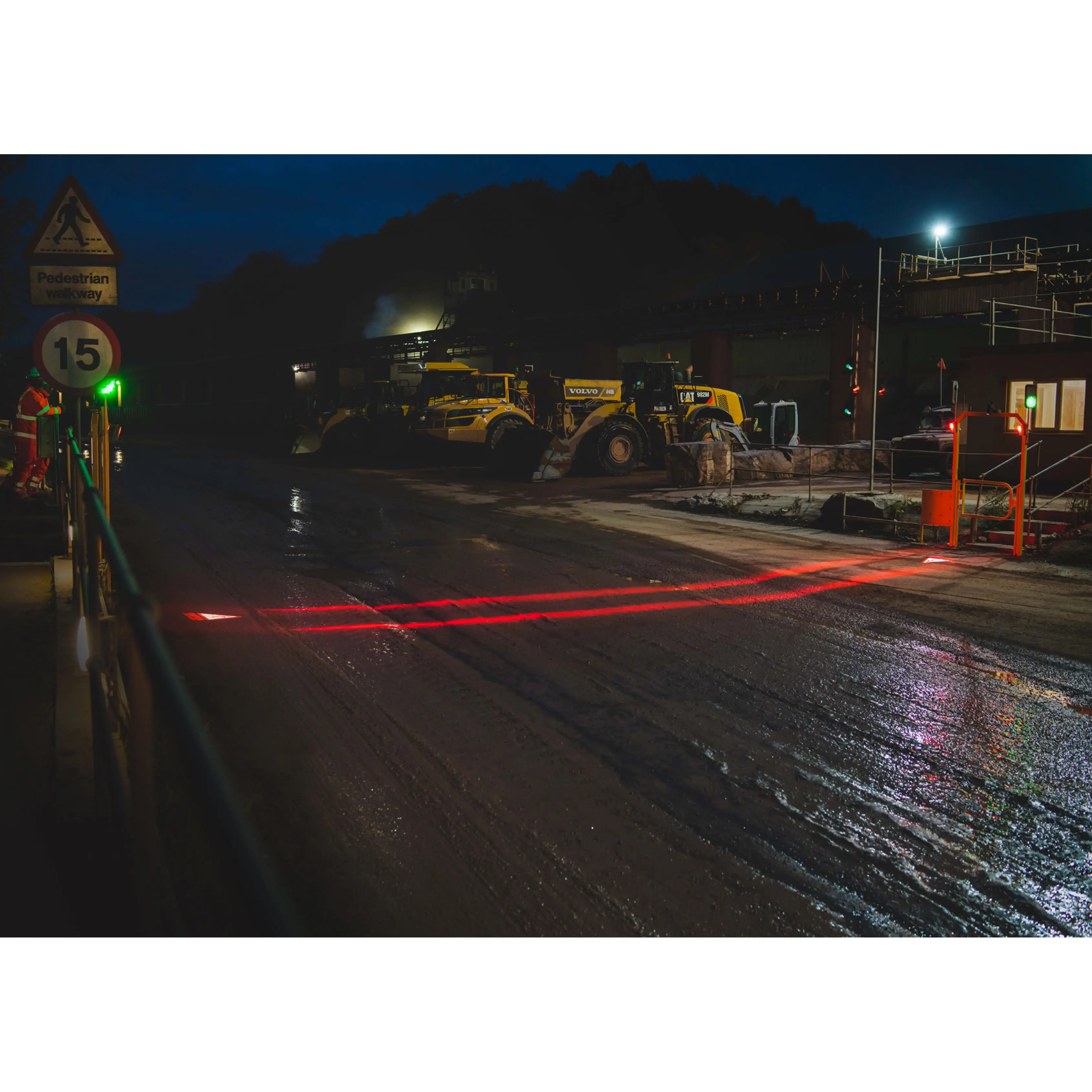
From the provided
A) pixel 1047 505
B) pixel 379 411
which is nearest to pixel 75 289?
pixel 1047 505

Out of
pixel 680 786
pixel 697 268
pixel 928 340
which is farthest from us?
pixel 697 268

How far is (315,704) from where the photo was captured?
19.1ft

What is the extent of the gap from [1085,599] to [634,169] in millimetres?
88985

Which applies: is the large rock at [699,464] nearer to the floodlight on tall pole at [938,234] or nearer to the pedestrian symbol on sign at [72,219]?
the floodlight on tall pole at [938,234]

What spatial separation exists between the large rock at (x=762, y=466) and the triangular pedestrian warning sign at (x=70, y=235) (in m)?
16.2

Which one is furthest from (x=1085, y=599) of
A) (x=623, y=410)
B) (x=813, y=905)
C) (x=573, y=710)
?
(x=623, y=410)

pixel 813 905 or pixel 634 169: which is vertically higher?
pixel 634 169

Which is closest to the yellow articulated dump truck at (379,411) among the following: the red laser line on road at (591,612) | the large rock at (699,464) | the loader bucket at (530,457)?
the loader bucket at (530,457)

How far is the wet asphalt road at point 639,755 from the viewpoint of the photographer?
3.63m

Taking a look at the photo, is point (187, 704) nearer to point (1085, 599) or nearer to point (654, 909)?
point (654, 909)

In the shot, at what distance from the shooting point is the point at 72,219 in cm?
754

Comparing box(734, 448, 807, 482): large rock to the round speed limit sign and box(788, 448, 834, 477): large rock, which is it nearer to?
box(788, 448, 834, 477): large rock

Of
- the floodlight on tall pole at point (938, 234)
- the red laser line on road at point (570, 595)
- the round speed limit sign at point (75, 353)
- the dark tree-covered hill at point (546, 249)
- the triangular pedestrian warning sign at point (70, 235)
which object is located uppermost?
the dark tree-covered hill at point (546, 249)

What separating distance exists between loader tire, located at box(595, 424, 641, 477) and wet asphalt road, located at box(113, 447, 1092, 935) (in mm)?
13040
